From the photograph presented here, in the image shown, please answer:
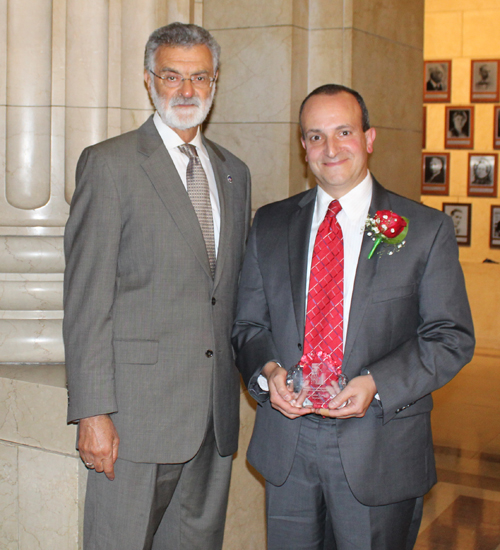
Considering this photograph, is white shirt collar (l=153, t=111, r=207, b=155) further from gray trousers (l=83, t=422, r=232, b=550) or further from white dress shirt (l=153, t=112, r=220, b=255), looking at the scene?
gray trousers (l=83, t=422, r=232, b=550)

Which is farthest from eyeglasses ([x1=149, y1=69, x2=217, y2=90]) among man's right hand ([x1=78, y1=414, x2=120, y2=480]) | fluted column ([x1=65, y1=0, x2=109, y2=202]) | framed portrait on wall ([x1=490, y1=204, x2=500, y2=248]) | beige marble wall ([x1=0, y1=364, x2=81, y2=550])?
framed portrait on wall ([x1=490, y1=204, x2=500, y2=248])

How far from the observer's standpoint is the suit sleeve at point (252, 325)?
2.75 meters

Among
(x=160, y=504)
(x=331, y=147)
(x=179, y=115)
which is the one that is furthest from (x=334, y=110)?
(x=160, y=504)

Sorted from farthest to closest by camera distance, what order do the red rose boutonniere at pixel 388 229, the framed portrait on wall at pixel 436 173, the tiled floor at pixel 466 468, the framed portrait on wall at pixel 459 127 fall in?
the framed portrait on wall at pixel 436 173
the framed portrait on wall at pixel 459 127
the tiled floor at pixel 466 468
the red rose boutonniere at pixel 388 229

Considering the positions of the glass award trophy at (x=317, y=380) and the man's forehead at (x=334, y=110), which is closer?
the glass award trophy at (x=317, y=380)

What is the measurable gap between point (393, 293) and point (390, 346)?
195mm

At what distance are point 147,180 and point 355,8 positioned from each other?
3030 millimetres

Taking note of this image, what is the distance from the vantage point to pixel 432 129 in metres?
11.2

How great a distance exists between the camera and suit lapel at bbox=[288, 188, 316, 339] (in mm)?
2694

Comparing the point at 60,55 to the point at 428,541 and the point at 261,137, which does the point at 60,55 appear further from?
the point at 428,541

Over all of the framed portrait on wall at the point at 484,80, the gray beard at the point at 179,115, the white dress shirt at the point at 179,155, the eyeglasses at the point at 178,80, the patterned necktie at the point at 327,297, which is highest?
the framed portrait on wall at the point at 484,80

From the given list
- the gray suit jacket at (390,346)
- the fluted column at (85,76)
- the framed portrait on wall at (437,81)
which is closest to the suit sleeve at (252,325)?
the gray suit jacket at (390,346)

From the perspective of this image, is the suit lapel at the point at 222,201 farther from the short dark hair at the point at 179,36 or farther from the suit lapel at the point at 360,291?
the suit lapel at the point at 360,291

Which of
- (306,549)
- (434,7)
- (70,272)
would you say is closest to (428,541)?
(306,549)
